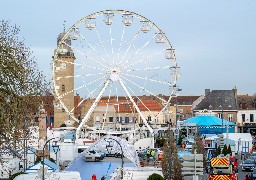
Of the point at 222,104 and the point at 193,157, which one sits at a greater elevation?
the point at 222,104

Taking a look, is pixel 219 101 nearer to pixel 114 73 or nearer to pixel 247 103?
pixel 247 103

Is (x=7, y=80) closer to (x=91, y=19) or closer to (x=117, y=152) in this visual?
(x=117, y=152)

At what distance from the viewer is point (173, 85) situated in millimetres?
64625

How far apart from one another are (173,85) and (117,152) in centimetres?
1709

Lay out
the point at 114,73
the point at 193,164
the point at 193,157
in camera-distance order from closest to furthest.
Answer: the point at 193,164, the point at 193,157, the point at 114,73

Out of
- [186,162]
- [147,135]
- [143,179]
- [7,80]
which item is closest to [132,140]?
[147,135]

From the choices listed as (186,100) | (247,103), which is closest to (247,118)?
(247,103)

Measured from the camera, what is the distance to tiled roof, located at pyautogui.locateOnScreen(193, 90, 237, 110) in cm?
12512

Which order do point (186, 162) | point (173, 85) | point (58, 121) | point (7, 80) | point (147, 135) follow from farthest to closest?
point (58, 121) → point (147, 135) → point (173, 85) → point (186, 162) → point (7, 80)

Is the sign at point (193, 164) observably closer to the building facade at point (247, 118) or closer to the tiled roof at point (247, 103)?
the building facade at point (247, 118)

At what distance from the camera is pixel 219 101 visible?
412 feet

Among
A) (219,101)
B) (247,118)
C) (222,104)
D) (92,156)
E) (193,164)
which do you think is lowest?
(92,156)

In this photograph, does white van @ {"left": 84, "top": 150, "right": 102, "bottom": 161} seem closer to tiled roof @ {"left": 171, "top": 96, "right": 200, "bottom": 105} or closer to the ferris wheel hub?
the ferris wheel hub

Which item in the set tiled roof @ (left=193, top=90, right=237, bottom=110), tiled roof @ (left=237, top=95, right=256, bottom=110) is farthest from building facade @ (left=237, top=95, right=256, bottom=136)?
tiled roof @ (left=193, top=90, right=237, bottom=110)
